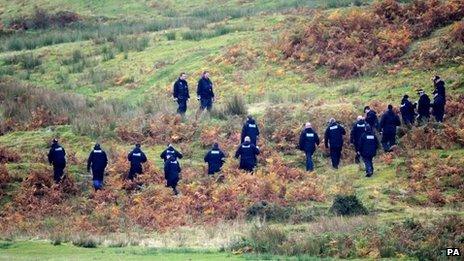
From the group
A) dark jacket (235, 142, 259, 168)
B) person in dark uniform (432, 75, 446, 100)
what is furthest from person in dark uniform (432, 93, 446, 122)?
dark jacket (235, 142, 259, 168)

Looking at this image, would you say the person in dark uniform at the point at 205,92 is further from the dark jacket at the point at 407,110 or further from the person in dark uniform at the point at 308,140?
the dark jacket at the point at 407,110

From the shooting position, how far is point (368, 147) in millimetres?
30609

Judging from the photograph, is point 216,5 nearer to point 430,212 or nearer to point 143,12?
point 143,12

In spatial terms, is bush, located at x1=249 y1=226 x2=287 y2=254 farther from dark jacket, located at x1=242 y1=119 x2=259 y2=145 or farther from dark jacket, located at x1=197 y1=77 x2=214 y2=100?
dark jacket, located at x1=197 y1=77 x2=214 y2=100

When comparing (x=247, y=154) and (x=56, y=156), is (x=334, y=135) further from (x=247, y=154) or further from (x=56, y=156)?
(x=56, y=156)

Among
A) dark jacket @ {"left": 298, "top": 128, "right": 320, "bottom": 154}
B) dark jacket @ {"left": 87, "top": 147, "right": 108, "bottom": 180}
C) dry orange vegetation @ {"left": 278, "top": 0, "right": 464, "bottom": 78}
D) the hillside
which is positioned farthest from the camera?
dry orange vegetation @ {"left": 278, "top": 0, "right": 464, "bottom": 78}

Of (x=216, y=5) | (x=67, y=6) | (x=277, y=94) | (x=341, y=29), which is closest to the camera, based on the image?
(x=277, y=94)

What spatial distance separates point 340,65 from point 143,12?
30.8 meters

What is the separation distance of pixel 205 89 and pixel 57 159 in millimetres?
8799

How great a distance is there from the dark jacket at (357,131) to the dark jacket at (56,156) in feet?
34.5

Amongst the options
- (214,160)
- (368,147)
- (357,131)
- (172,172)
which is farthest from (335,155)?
(172,172)

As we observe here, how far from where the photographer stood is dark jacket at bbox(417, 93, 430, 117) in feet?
111

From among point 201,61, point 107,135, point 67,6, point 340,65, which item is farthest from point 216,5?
point 107,135

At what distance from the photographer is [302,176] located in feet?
104
